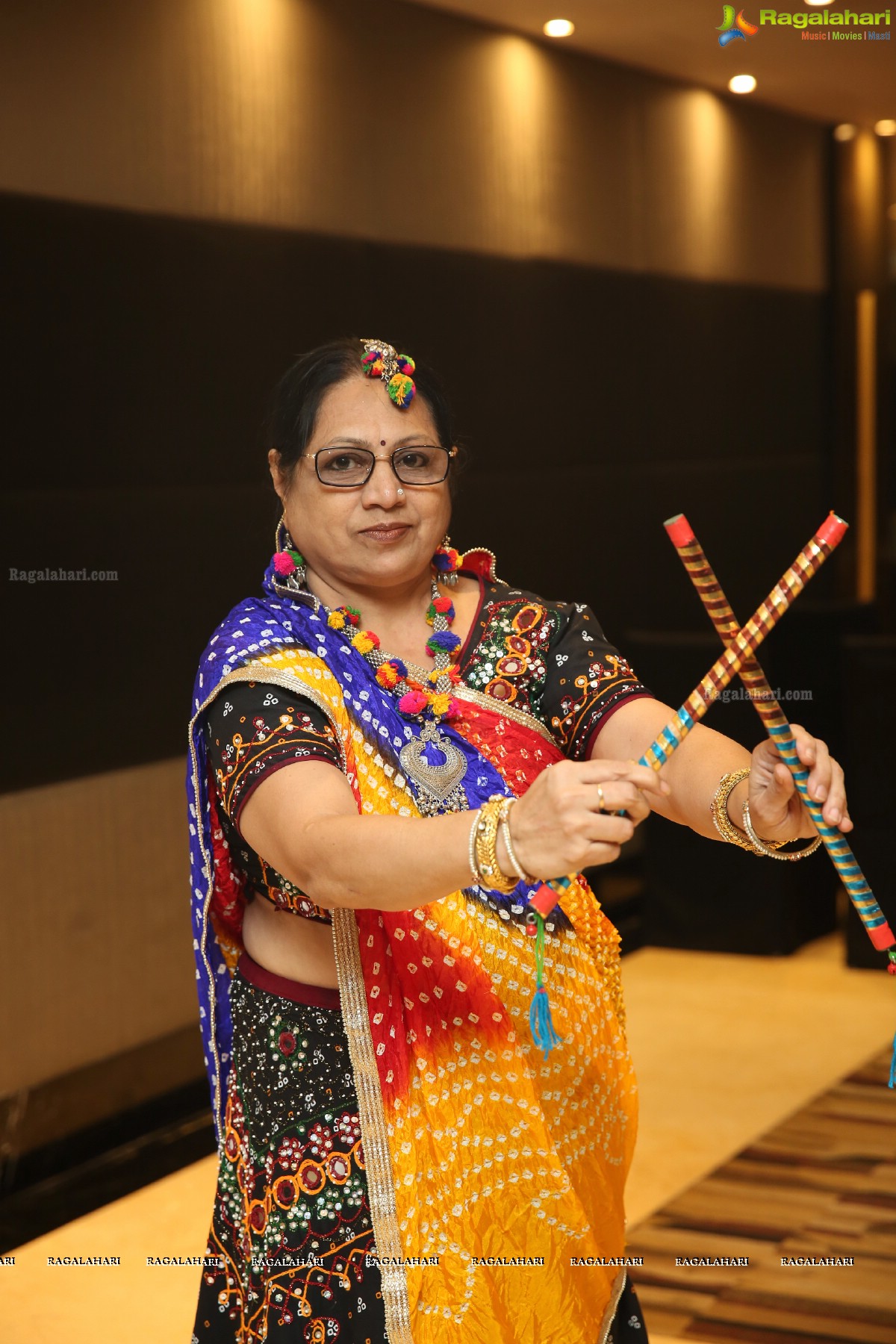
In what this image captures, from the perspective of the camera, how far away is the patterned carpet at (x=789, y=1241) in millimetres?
2643

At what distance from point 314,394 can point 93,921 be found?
2.09 metres

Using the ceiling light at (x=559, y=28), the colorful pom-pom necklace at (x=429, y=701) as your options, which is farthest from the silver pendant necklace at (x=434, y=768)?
the ceiling light at (x=559, y=28)

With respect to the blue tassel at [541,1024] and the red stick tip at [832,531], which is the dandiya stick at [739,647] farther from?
the blue tassel at [541,1024]

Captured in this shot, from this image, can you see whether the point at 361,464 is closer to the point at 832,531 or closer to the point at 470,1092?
the point at 832,531

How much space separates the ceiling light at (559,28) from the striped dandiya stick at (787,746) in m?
3.53

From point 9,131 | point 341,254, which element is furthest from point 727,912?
point 9,131

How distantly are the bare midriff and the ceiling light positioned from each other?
11.6ft

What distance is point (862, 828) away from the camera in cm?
457

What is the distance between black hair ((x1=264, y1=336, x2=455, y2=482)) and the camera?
1.62m

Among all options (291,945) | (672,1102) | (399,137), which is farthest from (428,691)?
(399,137)

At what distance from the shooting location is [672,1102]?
3.67 metres

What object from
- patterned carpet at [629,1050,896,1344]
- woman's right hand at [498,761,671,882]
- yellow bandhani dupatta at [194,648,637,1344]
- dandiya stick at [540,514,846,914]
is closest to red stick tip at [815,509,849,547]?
dandiya stick at [540,514,846,914]

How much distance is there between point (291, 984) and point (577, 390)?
342 centimetres

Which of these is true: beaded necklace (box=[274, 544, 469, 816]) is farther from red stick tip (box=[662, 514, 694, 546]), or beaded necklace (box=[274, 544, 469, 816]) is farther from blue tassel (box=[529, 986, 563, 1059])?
red stick tip (box=[662, 514, 694, 546])
